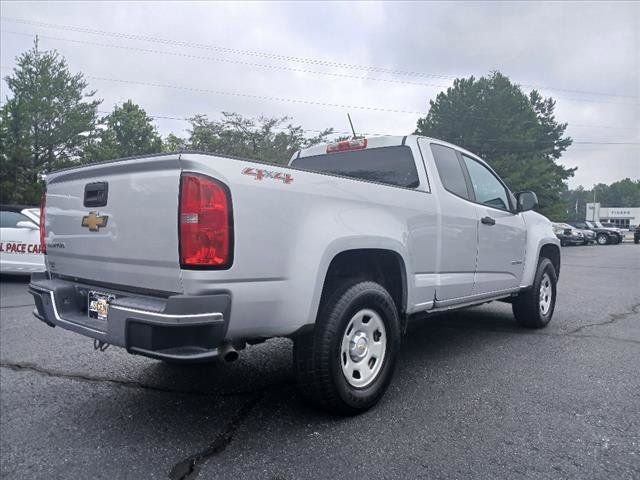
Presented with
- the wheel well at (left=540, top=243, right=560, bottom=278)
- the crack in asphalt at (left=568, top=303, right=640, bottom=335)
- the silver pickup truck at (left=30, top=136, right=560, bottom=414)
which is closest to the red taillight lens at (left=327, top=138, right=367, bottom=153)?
the silver pickup truck at (left=30, top=136, right=560, bottom=414)

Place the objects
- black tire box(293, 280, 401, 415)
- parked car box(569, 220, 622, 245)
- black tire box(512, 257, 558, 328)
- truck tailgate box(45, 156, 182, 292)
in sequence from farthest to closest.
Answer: parked car box(569, 220, 622, 245) < black tire box(512, 257, 558, 328) < black tire box(293, 280, 401, 415) < truck tailgate box(45, 156, 182, 292)

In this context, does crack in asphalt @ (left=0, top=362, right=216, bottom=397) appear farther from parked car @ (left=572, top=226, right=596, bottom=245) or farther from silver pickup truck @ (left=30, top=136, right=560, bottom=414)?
parked car @ (left=572, top=226, right=596, bottom=245)

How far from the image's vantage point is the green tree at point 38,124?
27.5 metres

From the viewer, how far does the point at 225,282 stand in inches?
93.4

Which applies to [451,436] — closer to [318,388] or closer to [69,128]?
[318,388]

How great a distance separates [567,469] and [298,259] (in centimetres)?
173

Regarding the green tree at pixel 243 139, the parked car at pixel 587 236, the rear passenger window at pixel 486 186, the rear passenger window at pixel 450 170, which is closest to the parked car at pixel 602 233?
the parked car at pixel 587 236

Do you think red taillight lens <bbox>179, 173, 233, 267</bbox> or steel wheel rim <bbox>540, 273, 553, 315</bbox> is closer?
red taillight lens <bbox>179, 173, 233, 267</bbox>

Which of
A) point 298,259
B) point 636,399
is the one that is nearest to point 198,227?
point 298,259

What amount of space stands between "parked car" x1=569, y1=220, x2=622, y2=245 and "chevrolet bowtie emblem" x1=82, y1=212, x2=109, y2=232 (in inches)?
1421

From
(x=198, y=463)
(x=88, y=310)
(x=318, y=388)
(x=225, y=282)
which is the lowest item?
(x=198, y=463)

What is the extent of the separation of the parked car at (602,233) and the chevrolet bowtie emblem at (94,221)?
36096 mm

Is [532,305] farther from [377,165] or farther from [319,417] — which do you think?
[319,417]

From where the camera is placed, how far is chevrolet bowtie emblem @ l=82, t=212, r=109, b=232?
2822 mm
